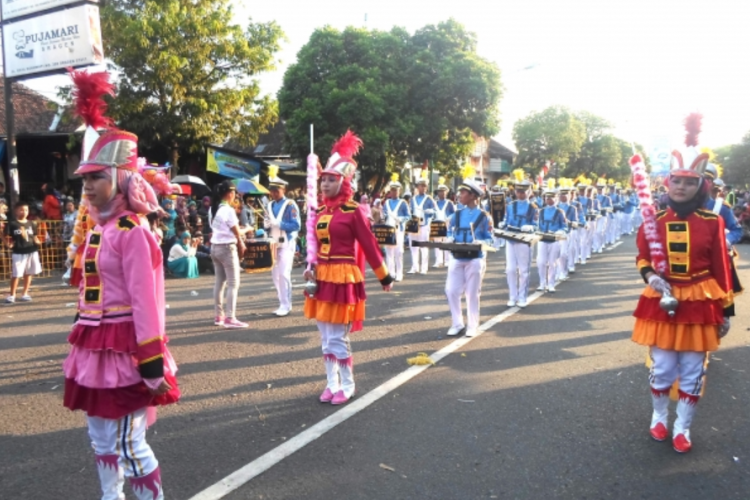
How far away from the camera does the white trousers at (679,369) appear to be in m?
4.52

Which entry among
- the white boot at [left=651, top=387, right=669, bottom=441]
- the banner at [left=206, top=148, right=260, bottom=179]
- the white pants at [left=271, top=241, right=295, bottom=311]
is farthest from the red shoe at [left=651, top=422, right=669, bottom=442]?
the banner at [left=206, top=148, right=260, bottom=179]

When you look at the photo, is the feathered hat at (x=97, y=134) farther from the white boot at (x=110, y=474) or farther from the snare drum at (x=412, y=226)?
the snare drum at (x=412, y=226)

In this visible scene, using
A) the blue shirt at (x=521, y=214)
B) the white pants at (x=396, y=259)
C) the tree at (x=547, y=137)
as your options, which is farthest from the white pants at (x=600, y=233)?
the tree at (x=547, y=137)

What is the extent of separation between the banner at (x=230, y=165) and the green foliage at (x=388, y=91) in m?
1.92

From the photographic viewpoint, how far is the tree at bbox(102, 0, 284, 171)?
18.2m

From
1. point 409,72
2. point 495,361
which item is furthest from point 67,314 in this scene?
A: point 409,72

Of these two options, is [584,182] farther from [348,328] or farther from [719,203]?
[348,328]

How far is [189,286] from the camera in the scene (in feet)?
41.2

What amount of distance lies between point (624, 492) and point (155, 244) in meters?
3.20

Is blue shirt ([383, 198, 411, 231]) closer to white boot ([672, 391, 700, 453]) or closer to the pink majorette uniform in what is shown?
white boot ([672, 391, 700, 453])

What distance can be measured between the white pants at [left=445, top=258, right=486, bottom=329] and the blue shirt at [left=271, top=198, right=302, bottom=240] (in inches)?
103

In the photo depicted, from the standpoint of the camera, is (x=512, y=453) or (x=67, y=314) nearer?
(x=512, y=453)

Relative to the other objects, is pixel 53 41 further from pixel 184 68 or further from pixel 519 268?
pixel 519 268

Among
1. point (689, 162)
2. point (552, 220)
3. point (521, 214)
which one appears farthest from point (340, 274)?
point (552, 220)
